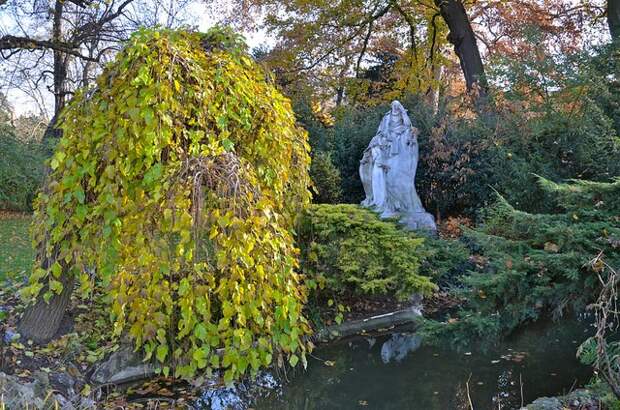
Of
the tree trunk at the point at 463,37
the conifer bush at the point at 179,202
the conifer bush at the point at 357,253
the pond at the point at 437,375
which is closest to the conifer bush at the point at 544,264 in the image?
the pond at the point at 437,375

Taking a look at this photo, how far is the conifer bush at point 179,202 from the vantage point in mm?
3477

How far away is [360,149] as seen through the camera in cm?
1162

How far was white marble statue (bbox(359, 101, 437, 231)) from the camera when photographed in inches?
348

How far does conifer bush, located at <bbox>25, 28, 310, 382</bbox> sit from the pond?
0.77 meters

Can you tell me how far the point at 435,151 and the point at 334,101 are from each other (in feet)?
32.0

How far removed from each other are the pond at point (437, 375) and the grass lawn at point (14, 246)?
3430 mm

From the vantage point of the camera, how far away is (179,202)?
11.1 ft

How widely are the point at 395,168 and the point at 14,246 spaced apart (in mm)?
6055

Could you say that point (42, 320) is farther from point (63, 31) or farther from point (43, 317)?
point (63, 31)

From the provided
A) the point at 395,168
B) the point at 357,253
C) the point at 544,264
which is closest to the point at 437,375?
the point at 357,253

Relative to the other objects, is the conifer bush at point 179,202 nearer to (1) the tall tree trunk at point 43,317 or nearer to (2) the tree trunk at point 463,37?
(1) the tall tree trunk at point 43,317

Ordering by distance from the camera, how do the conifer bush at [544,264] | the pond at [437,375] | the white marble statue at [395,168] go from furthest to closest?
the white marble statue at [395,168] < the pond at [437,375] < the conifer bush at [544,264]

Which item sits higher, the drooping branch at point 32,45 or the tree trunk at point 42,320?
the drooping branch at point 32,45

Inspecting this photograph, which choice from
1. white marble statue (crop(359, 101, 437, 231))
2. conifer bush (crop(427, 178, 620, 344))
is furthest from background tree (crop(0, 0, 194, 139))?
conifer bush (crop(427, 178, 620, 344))
